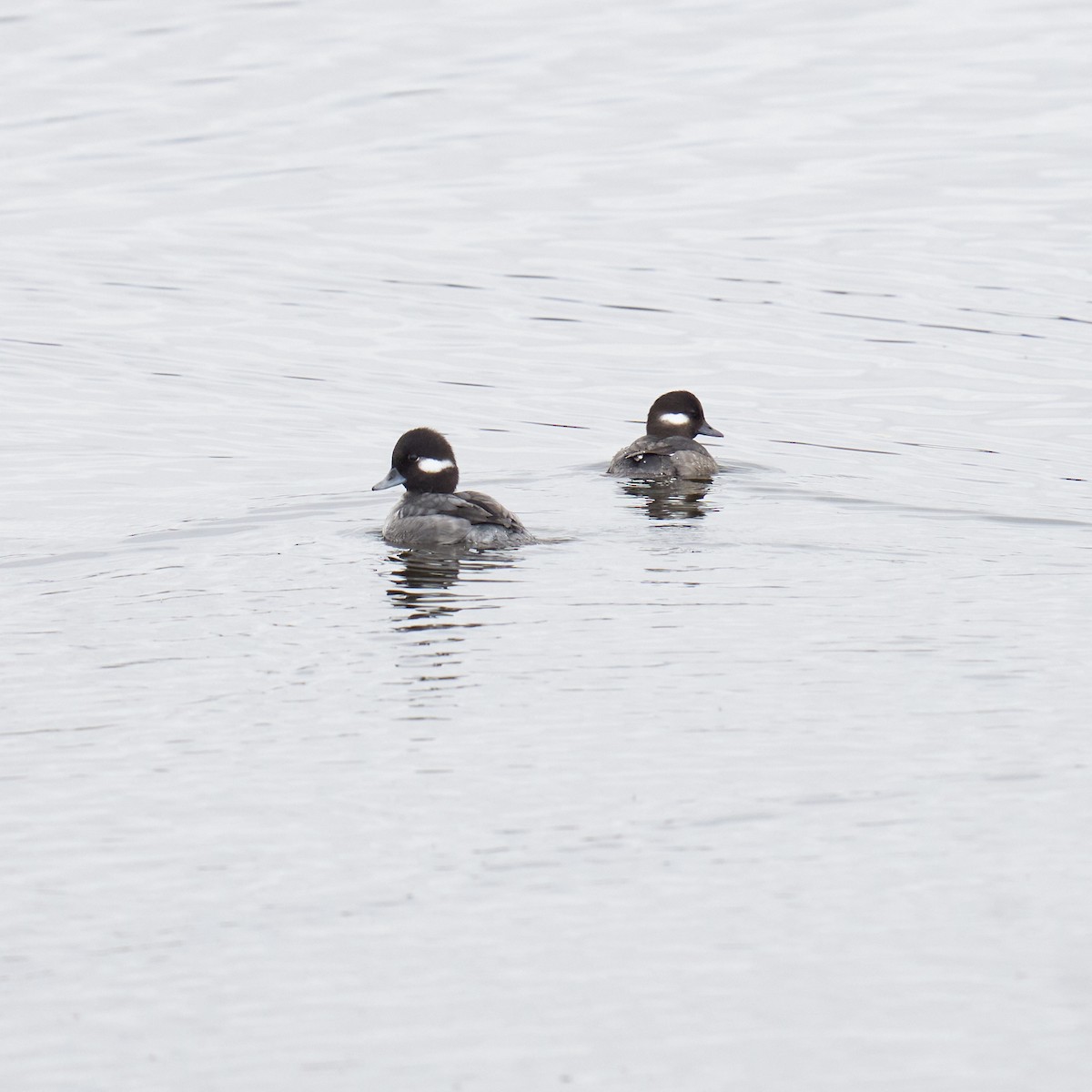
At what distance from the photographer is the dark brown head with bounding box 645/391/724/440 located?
16.2 metres

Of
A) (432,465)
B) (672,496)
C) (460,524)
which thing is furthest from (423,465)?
(672,496)

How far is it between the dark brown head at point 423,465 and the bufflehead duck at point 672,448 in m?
1.93

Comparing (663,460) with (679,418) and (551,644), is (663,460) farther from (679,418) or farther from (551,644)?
(551,644)

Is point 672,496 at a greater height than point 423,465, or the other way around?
point 423,465

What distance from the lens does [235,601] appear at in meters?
11.2

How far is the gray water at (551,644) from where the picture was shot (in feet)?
20.4

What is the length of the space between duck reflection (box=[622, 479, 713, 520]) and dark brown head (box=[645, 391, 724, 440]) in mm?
909

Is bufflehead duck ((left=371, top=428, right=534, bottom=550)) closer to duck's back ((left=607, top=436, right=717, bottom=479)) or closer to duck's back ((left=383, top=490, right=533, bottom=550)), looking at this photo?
duck's back ((left=383, top=490, right=533, bottom=550))

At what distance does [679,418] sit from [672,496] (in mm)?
1740

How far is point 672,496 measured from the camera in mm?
14680

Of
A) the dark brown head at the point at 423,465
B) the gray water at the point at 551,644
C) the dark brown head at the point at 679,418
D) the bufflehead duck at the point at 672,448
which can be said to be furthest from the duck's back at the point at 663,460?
the dark brown head at the point at 423,465

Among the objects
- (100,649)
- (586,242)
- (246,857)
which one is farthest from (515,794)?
(586,242)

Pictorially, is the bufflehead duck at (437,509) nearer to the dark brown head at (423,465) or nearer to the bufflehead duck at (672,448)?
the dark brown head at (423,465)

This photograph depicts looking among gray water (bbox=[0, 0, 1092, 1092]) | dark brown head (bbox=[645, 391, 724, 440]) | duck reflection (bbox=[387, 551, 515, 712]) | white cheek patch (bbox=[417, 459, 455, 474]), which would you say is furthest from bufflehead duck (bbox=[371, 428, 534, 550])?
dark brown head (bbox=[645, 391, 724, 440])
